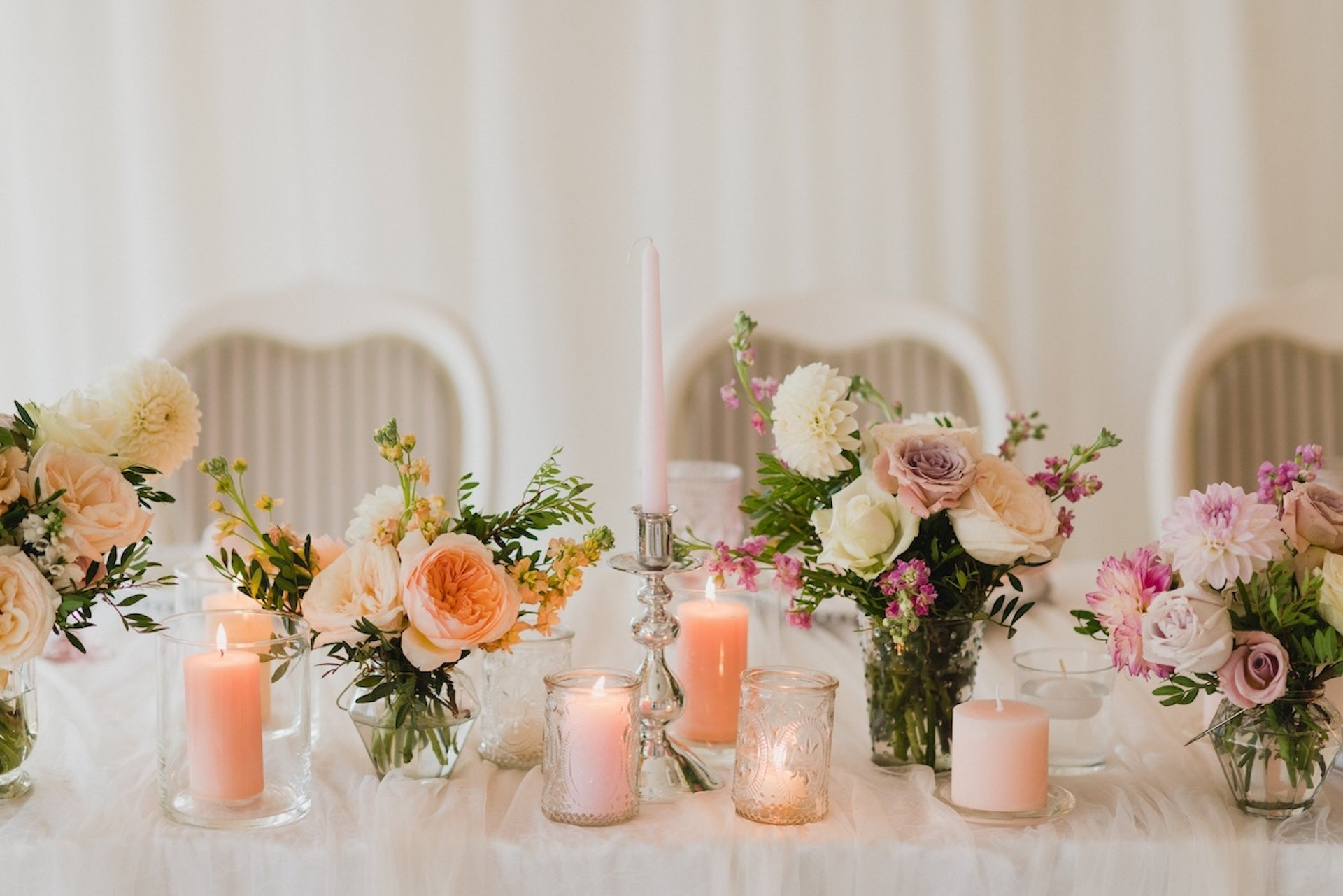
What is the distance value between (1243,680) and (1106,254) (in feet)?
6.40

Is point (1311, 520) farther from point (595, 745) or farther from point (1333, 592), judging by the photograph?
point (595, 745)

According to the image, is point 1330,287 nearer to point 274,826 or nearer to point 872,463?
point 872,463

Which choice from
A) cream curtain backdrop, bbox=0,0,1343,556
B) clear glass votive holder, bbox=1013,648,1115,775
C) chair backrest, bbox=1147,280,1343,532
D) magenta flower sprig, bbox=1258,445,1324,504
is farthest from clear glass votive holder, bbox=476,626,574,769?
cream curtain backdrop, bbox=0,0,1343,556

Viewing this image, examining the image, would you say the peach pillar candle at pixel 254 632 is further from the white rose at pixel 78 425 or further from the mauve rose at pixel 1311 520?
the mauve rose at pixel 1311 520

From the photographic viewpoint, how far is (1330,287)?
6.20 ft

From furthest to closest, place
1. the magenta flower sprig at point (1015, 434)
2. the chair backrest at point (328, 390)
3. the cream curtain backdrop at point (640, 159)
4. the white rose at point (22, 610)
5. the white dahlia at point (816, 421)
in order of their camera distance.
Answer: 1. the cream curtain backdrop at point (640, 159)
2. the chair backrest at point (328, 390)
3. the magenta flower sprig at point (1015, 434)
4. the white dahlia at point (816, 421)
5. the white rose at point (22, 610)

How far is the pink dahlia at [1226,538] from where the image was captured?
29.6 inches

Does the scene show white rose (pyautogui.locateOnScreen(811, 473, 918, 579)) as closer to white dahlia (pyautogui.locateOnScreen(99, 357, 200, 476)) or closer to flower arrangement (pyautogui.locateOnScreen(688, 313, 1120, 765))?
flower arrangement (pyautogui.locateOnScreen(688, 313, 1120, 765))

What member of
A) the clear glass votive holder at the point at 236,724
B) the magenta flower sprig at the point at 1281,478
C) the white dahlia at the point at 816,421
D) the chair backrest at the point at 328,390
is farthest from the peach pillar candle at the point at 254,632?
the chair backrest at the point at 328,390

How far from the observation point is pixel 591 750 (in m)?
0.77

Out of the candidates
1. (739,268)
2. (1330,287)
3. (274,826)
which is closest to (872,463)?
(274,826)

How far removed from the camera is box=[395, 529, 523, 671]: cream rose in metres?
0.77

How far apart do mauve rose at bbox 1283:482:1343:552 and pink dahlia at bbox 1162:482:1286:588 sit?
21 millimetres

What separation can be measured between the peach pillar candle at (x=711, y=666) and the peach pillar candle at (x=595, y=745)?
160 millimetres
